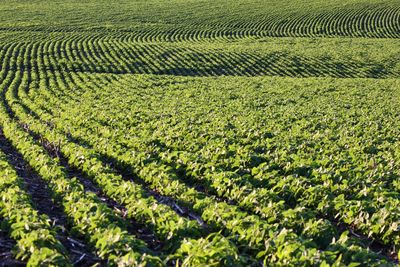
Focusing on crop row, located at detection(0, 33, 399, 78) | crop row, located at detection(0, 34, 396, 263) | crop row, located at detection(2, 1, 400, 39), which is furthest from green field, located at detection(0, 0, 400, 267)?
crop row, located at detection(2, 1, 400, 39)

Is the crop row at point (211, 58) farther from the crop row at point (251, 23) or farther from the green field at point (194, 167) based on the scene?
the crop row at point (251, 23)

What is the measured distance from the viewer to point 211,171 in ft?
32.6

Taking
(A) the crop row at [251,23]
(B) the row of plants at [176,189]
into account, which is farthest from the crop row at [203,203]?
(A) the crop row at [251,23]

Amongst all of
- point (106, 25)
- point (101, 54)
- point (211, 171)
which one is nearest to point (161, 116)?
point (211, 171)

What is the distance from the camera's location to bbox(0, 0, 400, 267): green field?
633 centimetres

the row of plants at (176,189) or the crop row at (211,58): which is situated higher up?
the row of plants at (176,189)

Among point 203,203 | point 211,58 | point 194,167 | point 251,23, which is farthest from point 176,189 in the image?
point 251,23

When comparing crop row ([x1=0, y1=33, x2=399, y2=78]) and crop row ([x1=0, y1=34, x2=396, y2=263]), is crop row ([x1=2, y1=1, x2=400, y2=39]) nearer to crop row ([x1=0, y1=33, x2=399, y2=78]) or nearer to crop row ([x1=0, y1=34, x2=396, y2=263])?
crop row ([x1=0, y1=33, x2=399, y2=78])

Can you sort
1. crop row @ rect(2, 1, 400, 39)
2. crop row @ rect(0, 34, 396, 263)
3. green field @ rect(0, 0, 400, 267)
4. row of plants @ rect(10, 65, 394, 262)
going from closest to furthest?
crop row @ rect(0, 34, 396, 263)
green field @ rect(0, 0, 400, 267)
row of plants @ rect(10, 65, 394, 262)
crop row @ rect(2, 1, 400, 39)

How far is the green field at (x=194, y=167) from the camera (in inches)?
249

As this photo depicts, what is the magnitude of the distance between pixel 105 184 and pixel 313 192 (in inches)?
171

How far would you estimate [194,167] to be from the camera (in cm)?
1034

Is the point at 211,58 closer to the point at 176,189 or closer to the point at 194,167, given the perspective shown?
the point at 194,167

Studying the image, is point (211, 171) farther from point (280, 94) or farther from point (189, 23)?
point (189, 23)
